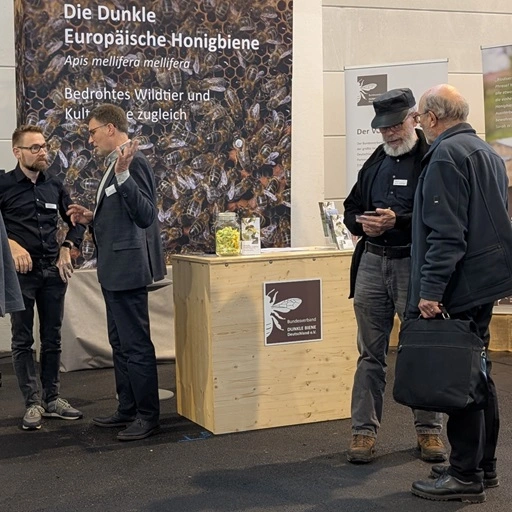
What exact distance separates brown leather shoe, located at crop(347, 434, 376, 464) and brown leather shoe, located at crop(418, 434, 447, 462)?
0.21 meters

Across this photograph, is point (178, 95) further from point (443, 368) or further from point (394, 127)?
point (443, 368)

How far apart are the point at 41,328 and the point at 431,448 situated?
216cm

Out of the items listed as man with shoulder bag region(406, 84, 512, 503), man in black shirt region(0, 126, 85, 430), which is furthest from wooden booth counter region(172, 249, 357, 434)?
man with shoulder bag region(406, 84, 512, 503)

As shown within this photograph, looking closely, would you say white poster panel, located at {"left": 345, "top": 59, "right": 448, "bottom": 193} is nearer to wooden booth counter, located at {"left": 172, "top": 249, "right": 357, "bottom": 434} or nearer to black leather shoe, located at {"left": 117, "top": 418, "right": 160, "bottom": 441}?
wooden booth counter, located at {"left": 172, "top": 249, "right": 357, "bottom": 434}

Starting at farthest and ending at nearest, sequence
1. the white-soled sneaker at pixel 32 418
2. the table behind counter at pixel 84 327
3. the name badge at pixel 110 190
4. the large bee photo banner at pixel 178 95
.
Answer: the table behind counter at pixel 84 327
the large bee photo banner at pixel 178 95
the white-soled sneaker at pixel 32 418
the name badge at pixel 110 190

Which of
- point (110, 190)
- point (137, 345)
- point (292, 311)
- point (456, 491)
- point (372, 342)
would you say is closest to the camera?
point (456, 491)

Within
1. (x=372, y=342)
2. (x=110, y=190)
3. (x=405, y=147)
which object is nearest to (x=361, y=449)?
(x=372, y=342)

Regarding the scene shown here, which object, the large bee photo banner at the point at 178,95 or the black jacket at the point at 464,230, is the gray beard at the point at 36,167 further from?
the black jacket at the point at 464,230

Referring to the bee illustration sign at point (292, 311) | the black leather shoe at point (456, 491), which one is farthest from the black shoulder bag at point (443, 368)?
the bee illustration sign at point (292, 311)

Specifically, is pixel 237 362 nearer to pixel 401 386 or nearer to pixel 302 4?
pixel 401 386

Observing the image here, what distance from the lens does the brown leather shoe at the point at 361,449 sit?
388 cm

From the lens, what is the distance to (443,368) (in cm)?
324

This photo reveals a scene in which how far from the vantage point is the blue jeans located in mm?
3916

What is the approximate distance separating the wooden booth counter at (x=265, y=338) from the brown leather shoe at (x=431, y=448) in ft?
2.51
